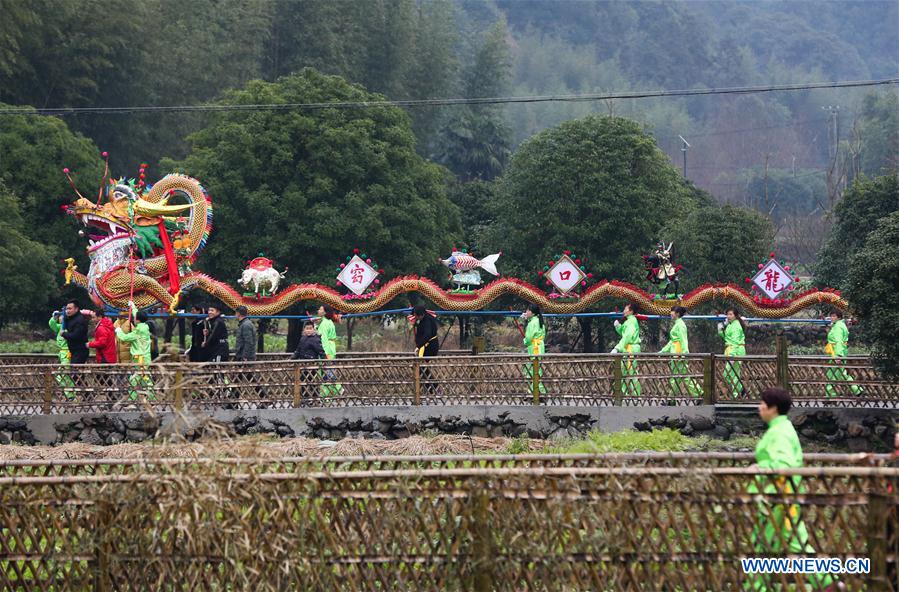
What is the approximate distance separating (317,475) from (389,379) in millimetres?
9427

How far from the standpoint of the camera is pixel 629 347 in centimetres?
1705

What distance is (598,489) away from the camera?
664 cm

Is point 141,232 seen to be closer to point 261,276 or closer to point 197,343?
point 261,276

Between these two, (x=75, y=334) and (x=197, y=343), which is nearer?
(x=75, y=334)

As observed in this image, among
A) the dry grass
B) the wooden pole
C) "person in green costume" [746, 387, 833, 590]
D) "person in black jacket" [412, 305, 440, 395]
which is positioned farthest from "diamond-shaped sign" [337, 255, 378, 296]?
"person in green costume" [746, 387, 833, 590]

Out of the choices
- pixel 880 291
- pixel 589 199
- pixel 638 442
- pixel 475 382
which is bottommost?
pixel 638 442

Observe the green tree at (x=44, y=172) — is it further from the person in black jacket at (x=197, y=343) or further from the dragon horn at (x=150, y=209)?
the person in black jacket at (x=197, y=343)

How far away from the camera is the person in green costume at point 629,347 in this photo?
15656mm

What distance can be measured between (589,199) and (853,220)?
5.73 m

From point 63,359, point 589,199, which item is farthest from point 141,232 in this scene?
point 589,199

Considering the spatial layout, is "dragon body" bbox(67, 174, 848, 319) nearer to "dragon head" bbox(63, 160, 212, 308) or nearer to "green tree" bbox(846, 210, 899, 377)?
"dragon head" bbox(63, 160, 212, 308)

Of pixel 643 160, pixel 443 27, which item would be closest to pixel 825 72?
pixel 443 27

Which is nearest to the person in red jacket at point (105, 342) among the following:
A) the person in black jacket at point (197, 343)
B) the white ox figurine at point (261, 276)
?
the person in black jacket at point (197, 343)

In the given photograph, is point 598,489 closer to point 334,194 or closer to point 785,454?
point 785,454
